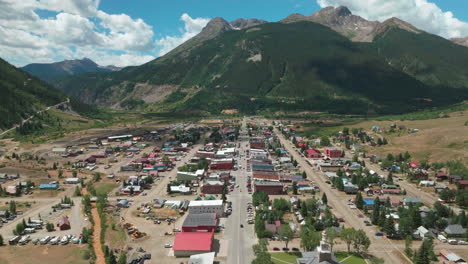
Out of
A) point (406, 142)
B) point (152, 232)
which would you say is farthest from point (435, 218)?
point (406, 142)

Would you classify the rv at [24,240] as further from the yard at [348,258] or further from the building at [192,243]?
the yard at [348,258]

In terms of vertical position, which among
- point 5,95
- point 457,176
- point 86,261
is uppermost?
point 5,95

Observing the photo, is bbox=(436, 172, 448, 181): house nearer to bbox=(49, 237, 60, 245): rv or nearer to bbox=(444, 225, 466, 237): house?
bbox=(444, 225, 466, 237): house

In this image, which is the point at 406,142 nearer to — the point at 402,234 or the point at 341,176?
the point at 341,176

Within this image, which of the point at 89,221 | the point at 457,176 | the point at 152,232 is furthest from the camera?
the point at 457,176

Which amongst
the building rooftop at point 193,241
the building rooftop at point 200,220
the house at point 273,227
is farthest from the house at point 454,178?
the building rooftop at point 193,241

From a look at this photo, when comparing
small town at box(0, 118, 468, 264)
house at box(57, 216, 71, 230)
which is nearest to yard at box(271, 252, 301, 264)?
small town at box(0, 118, 468, 264)
